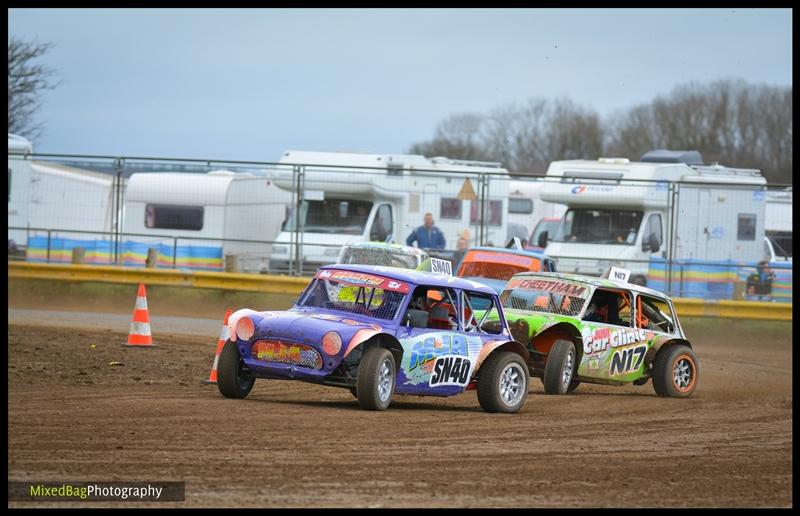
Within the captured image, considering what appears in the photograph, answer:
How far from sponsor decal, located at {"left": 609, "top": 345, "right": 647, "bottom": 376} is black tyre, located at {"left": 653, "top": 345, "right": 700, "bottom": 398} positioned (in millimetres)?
243

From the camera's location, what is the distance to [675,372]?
50.3ft

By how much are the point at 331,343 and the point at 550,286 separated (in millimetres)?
4553

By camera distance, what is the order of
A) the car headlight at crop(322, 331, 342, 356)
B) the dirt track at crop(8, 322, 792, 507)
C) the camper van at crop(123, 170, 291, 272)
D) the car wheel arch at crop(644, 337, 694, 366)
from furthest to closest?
the camper van at crop(123, 170, 291, 272) < the car wheel arch at crop(644, 337, 694, 366) < the car headlight at crop(322, 331, 342, 356) < the dirt track at crop(8, 322, 792, 507)

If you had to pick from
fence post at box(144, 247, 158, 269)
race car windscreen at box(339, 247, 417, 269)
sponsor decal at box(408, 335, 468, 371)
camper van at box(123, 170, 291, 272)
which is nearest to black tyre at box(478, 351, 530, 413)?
sponsor decal at box(408, 335, 468, 371)

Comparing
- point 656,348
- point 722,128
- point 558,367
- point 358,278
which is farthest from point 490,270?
point 722,128

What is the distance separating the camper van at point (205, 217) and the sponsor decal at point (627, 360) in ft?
34.5

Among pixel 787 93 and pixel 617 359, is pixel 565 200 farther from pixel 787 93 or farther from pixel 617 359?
pixel 787 93

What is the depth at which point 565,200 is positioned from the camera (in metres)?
26.2

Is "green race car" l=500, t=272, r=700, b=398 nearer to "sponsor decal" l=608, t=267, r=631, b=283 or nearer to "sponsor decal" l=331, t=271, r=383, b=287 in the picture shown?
"sponsor decal" l=608, t=267, r=631, b=283

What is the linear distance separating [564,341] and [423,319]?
269 centimetres

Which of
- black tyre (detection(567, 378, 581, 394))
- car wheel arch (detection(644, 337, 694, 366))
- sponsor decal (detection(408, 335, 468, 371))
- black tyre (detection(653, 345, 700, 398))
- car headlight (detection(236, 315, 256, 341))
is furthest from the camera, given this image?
car wheel arch (detection(644, 337, 694, 366))

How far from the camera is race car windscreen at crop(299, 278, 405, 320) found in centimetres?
1214

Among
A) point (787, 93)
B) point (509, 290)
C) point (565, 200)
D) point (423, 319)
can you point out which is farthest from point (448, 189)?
point (787, 93)

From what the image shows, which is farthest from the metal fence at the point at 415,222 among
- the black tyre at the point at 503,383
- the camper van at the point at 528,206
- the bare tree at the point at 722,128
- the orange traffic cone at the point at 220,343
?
the bare tree at the point at 722,128
